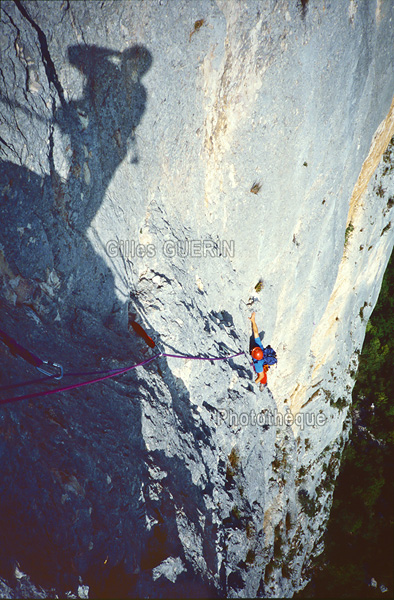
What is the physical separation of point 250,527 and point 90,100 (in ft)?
32.4

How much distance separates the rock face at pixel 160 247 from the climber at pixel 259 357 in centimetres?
37

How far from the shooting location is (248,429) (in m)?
9.05

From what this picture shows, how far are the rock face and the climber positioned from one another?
366mm

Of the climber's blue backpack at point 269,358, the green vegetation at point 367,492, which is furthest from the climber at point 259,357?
the green vegetation at point 367,492

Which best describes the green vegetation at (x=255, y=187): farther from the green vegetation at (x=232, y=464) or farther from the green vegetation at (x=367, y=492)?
the green vegetation at (x=367, y=492)

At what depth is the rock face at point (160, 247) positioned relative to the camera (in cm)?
474

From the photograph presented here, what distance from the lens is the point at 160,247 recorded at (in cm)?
733

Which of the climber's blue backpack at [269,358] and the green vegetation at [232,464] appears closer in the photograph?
the green vegetation at [232,464]

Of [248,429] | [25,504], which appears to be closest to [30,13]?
[25,504]

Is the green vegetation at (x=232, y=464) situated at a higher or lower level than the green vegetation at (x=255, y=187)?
lower

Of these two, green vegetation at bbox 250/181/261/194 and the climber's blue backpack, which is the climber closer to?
the climber's blue backpack

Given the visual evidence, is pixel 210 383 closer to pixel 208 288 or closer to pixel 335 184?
pixel 208 288

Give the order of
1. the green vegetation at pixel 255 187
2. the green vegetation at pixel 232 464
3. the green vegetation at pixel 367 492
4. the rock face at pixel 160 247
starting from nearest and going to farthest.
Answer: the rock face at pixel 160 247 < the green vegetation at pixel 232 464 < the green vegetation at pixel 255 187 < the green vegetation at pixel 367 492

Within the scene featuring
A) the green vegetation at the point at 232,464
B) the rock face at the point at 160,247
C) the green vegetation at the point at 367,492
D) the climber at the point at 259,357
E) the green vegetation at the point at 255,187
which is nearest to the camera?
the rock face at the point at 160,247
